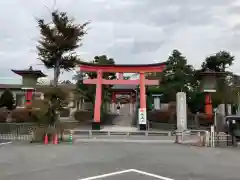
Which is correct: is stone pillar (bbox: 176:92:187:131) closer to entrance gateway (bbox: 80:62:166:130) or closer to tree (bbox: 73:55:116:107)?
entrance gateway (bbox: 80:62:166:130)

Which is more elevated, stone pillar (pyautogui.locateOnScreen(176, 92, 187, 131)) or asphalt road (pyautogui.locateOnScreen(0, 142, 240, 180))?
stone pillar (pyautogui.locateOnScreen(176, 92, 187, 131))

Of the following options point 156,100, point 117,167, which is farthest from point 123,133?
point 156,100

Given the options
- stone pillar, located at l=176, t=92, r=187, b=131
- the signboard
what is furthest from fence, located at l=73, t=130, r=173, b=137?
stone pillar, located at l=176, t=92, r=187, b=131

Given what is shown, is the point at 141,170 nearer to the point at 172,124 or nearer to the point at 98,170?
the point at 98,170

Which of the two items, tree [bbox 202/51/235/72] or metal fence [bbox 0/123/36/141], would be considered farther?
tree [bbox 202/51/235/72]

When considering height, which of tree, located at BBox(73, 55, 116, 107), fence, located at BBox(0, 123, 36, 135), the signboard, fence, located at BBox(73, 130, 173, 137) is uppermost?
tree, located at BBox(73, 55, 116, 107)

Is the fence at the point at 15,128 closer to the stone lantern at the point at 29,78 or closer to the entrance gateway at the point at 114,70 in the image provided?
the entrance gateway at the point at 114,70

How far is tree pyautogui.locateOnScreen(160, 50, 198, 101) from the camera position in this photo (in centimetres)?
4741

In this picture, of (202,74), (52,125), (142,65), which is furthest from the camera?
(202,74)

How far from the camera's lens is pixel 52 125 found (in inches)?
892

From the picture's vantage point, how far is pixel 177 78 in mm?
48344

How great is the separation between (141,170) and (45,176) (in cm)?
307

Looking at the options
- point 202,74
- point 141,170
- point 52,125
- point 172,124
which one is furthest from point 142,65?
point 141,170

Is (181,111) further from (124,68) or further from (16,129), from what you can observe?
(16,129)
